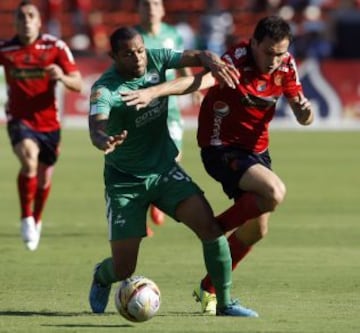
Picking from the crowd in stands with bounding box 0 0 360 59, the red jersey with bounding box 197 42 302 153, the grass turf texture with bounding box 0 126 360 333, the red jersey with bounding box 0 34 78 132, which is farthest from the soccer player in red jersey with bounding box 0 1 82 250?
the crowd in stands with bounding box 0 0 360 59

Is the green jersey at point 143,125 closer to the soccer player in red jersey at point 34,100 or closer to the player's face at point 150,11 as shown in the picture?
the soccer player in red jersey at point 34,100

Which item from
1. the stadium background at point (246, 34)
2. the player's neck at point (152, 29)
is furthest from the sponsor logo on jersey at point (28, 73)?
the stadium background at point (246, 34)

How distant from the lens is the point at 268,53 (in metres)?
8.88

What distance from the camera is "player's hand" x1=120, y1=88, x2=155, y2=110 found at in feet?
26.6

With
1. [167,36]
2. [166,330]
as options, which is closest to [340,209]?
[167,36]

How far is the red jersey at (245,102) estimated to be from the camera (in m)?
9.17

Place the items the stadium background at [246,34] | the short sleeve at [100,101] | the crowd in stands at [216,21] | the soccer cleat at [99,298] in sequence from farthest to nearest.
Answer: the crowd in stands at [216,21] < the stadium background at [246,34] < the soccer cleat at [99,298] < the short sleeve at [100,101]

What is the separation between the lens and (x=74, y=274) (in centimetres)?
1108

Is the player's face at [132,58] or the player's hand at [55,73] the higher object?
the player's face at [132,58]

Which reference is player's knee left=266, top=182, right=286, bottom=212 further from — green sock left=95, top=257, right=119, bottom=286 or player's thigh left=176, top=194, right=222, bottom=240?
green sock left=95, top=257, right=119, bottom=286

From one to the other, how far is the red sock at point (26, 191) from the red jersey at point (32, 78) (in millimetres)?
578

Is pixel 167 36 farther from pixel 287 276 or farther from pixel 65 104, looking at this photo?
pixel 65 104

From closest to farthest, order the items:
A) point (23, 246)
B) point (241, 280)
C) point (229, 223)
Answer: point (229, 223) < point (241, 280) < point (23, 246)

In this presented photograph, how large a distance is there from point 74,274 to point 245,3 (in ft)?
89.0
